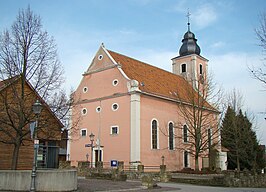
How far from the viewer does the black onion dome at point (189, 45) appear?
164ft

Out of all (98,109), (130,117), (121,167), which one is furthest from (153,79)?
(121,167)

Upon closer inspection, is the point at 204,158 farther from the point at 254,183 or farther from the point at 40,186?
the point at 40,186

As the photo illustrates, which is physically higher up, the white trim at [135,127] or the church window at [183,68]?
the church window at [183,68]

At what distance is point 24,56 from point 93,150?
2128 cm

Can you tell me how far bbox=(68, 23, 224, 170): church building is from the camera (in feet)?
113

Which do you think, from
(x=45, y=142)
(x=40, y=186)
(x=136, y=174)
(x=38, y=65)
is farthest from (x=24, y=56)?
(x=136, y=174)

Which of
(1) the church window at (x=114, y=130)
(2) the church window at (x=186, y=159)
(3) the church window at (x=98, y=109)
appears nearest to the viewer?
(1) the church window at (x=114, y=130)

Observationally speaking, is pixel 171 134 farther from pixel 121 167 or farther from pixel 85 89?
pixel 121 167

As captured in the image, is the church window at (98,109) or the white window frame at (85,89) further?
the white window frame at (85,89)

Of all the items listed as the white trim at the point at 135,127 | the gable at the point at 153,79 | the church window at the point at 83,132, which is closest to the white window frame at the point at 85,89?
the church window at the point at 83,132

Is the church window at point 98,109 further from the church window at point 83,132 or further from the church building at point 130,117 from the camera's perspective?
the church window at point 83,132

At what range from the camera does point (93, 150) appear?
123 feet

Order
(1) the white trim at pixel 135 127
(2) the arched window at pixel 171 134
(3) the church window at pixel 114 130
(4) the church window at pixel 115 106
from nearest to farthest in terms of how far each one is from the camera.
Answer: (1) the white trim at pixel 135 127 → (3) the church window at pixel 114 130 → (4) the church window at pixel 115 106 → (2) the arched window at pixel 171 134

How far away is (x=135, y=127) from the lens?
33.6m
